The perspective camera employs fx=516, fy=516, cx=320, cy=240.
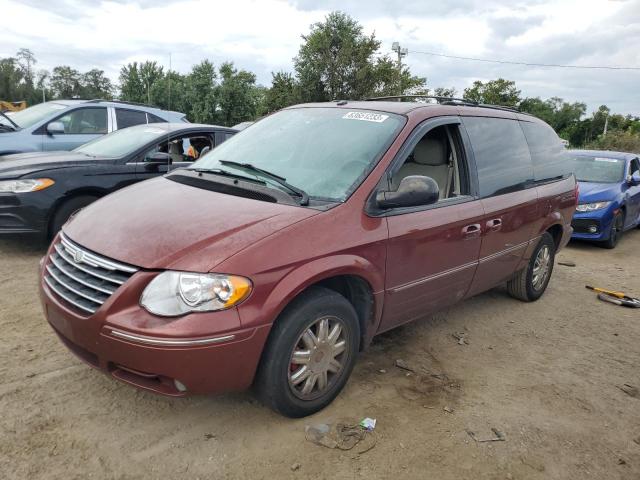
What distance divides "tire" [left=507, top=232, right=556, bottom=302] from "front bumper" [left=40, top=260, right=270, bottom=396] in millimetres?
3366

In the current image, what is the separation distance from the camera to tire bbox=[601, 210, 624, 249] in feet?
27.7

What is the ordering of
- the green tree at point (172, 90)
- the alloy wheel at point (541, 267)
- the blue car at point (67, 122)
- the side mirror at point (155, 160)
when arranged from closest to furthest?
the alloy wheel at point (541, 267) → the side mirror at point (155, 160) → the blue car at point (67, 122) → the green tree at point (172, 90)

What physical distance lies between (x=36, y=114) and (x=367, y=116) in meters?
7.49

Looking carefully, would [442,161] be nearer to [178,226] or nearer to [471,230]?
[471,230]

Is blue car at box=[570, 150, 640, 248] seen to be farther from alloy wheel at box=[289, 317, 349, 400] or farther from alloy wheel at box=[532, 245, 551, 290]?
alloy wheel at box=[289, 317, 349, 400]

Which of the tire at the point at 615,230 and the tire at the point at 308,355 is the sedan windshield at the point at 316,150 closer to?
the tire at the point at 308,355

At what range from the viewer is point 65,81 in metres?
70.8

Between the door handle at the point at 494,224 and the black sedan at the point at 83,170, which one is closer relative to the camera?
the door handle at the point at 494,224

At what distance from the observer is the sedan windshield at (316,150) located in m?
3.19

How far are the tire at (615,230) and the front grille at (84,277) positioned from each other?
8184 millimetres

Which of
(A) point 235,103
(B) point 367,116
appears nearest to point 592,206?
(B) point 367,116

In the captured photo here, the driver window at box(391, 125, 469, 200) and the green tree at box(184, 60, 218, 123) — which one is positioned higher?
the green tree at box(184, 60, 218, 123)

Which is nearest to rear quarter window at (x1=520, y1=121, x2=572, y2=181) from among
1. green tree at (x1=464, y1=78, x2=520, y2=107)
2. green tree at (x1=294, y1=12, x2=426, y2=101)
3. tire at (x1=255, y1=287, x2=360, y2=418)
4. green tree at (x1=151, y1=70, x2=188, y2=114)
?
tire at (x1=255, y1=287, x2=360, y2=418)

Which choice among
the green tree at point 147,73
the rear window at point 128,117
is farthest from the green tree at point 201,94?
the rear window at point 128,117
